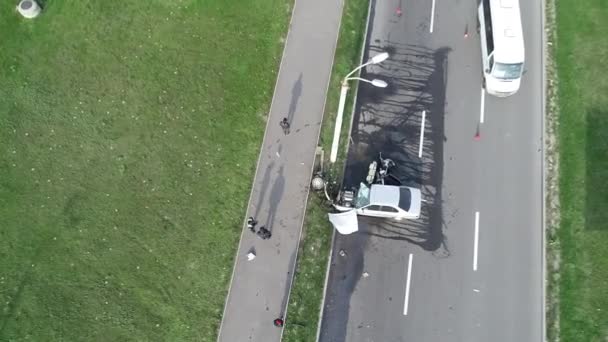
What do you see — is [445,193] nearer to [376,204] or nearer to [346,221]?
[376,204]

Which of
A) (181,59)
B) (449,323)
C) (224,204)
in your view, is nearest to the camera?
(449,323)

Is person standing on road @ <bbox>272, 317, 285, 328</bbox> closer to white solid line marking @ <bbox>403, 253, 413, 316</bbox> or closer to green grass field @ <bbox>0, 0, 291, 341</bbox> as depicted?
green grass field @ <bbox>0, 0, 291, 341</bbox>

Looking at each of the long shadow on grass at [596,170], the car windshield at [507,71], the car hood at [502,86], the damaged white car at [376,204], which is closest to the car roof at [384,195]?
the damaged white car at [376,204]

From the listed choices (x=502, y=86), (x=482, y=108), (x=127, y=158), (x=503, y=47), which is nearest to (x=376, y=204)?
(x=482, y=108)

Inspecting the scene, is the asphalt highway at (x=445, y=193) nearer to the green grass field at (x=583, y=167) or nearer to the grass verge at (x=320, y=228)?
the grass verge at (x=320, y=228)

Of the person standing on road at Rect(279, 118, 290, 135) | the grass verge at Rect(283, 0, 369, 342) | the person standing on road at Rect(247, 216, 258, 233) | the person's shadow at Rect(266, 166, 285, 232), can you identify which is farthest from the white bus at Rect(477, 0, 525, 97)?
the person standing on road at Rect(247, 216, 258, 233)

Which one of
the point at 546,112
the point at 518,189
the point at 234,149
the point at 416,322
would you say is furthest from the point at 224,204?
→ the point at 546,112

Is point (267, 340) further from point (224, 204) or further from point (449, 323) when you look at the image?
point (449, 323)
